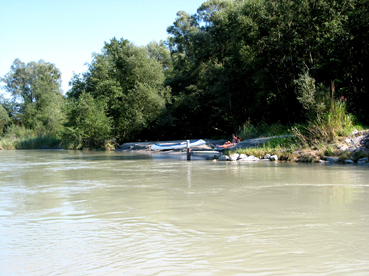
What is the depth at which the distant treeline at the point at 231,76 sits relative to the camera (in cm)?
1997

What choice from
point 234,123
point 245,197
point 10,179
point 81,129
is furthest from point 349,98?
point 81,129

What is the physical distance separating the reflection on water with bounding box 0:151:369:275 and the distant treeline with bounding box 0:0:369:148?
11.6 metres

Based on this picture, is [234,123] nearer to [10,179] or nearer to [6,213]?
[10,179]

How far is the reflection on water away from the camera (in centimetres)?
367

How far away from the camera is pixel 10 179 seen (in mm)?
10953

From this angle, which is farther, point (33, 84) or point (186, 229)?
point (33, 84)

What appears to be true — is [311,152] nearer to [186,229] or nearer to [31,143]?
[186,229]

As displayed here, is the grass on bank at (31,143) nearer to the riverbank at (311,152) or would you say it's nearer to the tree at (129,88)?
the tree at (129,88)

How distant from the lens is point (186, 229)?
4.96 metres

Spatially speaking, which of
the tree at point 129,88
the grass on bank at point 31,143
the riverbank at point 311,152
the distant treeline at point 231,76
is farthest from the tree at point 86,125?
the riverbank at point 311,152

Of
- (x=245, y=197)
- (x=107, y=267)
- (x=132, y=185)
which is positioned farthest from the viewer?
(x=132, y=185)

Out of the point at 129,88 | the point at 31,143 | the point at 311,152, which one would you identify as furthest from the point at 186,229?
the point at 31,143

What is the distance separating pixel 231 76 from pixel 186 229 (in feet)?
74.0

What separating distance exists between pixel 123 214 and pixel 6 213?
2.09m
